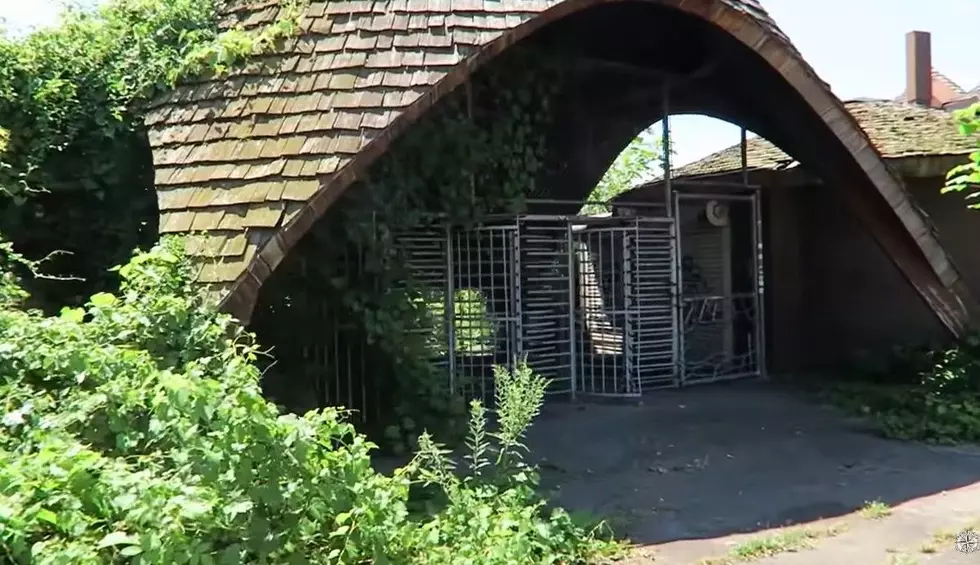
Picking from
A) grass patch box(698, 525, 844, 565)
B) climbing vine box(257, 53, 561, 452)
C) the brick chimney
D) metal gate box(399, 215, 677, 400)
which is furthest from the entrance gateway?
the brick chimney

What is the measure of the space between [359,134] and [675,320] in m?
5.70

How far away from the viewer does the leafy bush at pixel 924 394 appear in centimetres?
815

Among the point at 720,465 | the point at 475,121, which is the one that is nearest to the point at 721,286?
the point at 475,121

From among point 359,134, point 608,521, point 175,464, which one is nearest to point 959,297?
point 608,521

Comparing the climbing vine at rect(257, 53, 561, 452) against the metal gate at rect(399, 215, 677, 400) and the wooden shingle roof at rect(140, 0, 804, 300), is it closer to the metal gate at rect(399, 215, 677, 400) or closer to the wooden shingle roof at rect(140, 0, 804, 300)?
the metal gate at rect(399, 215, 677, 400)

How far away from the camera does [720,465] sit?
7.18 m

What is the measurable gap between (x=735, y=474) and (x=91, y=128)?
6114 mm

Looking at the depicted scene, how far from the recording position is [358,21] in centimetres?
718

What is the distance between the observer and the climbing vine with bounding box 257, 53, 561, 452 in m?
7.29

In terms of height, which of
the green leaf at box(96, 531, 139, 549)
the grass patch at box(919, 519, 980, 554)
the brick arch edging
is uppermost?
the brick arch edging

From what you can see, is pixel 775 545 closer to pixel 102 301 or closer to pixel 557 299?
pixel 102 301

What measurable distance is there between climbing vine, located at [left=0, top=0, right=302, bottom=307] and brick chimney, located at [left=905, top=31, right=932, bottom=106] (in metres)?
15.0

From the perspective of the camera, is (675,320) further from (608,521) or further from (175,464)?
(175,464)

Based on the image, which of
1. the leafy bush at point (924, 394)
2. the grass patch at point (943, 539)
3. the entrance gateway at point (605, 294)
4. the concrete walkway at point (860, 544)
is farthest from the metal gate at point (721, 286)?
the grass patch at point (943, 539)
